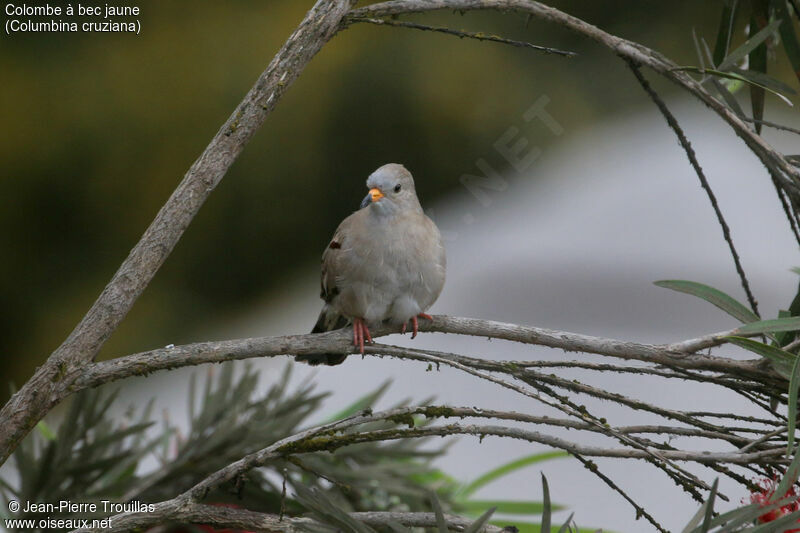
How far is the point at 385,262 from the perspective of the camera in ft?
5.16

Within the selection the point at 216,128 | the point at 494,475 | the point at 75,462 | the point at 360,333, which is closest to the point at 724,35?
the point at 360,333

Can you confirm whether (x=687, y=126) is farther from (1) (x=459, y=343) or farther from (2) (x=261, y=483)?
(2) (x=261, y=483)

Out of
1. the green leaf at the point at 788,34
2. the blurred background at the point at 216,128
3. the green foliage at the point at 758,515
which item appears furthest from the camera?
the blurred background at the point at 216,128

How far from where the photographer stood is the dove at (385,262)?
1.54m

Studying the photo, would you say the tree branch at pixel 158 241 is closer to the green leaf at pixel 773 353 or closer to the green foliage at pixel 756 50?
the green foliage at pixel 756 50

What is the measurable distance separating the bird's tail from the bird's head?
0.24 metres

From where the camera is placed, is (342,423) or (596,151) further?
(596,151)

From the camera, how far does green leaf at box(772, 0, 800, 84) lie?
131cm

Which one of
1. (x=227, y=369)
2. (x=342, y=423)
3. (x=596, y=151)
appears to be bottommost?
(x=342, y=423)

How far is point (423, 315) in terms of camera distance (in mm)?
1465

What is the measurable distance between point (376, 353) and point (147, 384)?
257 centimetres

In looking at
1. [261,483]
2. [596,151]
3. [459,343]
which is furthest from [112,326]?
[596,151]

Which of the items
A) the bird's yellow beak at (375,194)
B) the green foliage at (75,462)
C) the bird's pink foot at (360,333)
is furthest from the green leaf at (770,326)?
the green foliage at (75,462)

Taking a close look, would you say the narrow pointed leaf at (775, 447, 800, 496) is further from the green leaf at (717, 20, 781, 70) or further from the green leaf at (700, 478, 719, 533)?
the green leaf at (717, 20, 781, 70)
